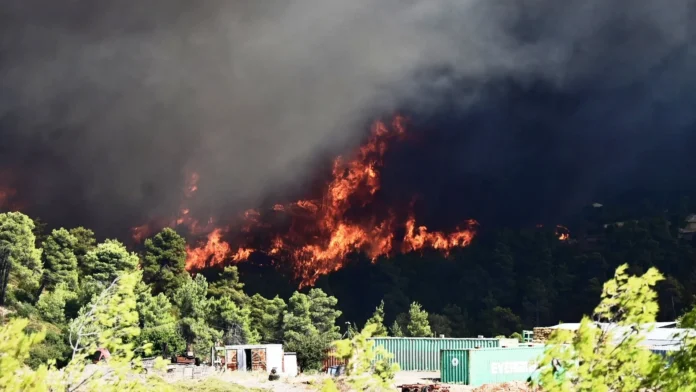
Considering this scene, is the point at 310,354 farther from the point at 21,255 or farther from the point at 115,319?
the point at 115,319

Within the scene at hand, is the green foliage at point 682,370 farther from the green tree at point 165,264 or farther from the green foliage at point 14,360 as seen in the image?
the green tree at point 165,264

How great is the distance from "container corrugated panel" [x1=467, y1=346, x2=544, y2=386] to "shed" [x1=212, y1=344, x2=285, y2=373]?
73.0 feet

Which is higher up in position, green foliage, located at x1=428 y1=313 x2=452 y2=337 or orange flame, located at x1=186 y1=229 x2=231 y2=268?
orange flame, located at x1=186 y1=229 x2=231 y2=268

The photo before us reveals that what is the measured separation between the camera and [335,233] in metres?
188

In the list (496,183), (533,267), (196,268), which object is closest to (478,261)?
(533,267)

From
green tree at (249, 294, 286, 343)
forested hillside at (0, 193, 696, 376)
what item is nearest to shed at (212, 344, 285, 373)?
forested hillside at (0, 193, 696, 376)

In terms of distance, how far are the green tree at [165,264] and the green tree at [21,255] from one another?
61.5ft

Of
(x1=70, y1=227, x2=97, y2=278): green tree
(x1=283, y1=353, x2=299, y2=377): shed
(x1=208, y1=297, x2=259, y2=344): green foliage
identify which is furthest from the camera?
(x1=70, y1=227, x2=97, y2=278): green tree

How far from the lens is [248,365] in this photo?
254 ft

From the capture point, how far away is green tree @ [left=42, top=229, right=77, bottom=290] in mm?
105562

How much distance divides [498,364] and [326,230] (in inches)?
4863

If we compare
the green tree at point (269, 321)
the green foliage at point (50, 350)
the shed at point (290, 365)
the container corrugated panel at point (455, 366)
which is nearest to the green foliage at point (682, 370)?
the container corrugated panel at point (455, 366)

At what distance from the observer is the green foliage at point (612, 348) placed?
11.6m

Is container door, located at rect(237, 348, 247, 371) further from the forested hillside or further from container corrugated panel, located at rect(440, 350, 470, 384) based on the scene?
container corrugated panel, located at rect(440, 350, 470, 384)
